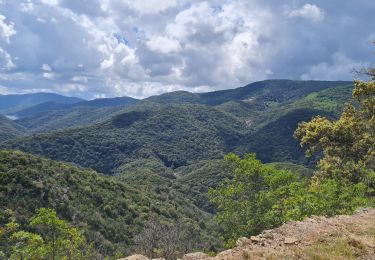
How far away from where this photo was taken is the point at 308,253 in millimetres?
10422

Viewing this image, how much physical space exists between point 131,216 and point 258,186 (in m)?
54.6

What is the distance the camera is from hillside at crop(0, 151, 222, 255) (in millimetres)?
54906

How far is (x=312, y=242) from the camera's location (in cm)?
1149

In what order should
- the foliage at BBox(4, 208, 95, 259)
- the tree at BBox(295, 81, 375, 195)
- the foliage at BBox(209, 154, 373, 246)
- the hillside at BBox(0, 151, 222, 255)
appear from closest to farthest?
the foliage at BBox(4, 208, 95, 259)
the foliage at BBox(209, 154, 373, 246)
the tree at BBox(295, 81, 375, 195)
the hillside at BBox(0, 151, 222, 255)

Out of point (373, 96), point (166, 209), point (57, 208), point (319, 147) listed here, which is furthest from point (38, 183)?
point (373, 96)

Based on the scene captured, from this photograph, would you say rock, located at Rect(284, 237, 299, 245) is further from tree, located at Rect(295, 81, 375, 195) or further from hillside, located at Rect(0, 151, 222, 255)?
hillside, located at Rect(0, 151, 222, 255)

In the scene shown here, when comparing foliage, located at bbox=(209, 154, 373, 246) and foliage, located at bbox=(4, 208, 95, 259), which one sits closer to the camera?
foliage, located at bbox=(4, 208, 95, 259)

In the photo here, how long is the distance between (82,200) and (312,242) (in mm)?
62879

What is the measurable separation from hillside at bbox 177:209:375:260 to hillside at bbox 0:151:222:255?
34.3 metres

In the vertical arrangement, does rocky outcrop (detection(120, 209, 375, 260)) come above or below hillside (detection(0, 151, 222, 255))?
above

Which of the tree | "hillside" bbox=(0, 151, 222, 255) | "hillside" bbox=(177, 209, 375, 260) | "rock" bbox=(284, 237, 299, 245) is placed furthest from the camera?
"hillside" bbox=(0, 151, 222, 255)

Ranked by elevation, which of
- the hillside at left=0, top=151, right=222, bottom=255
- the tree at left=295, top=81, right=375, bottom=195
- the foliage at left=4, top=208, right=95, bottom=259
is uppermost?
the tree at left=295, top=81, right=375, bottom=195

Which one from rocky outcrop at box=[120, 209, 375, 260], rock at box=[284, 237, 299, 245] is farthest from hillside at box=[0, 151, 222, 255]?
rock at box=[284, 237, 299, 245]

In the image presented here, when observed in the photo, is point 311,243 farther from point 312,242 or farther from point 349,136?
point 349,136
